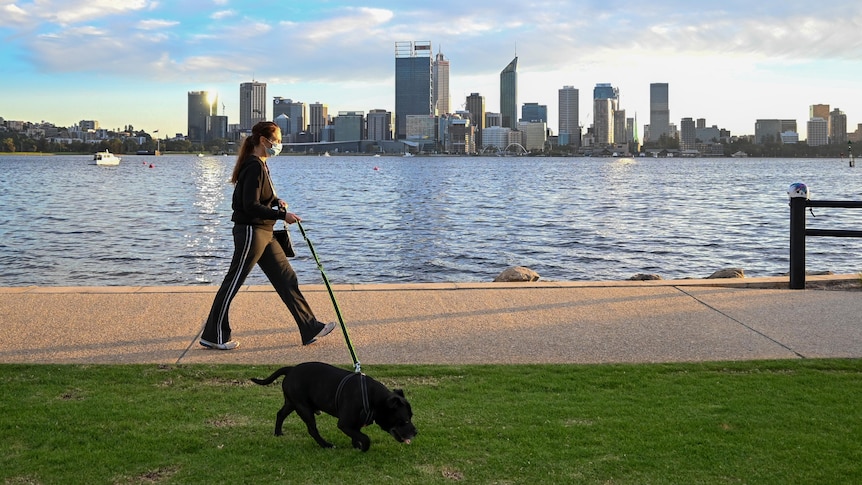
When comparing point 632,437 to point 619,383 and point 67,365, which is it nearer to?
point 619,383

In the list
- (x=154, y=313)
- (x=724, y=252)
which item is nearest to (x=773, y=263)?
(x=724, y=252)

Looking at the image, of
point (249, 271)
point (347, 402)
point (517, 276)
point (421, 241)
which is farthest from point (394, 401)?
point (421, 241)

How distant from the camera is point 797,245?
31.9 feet

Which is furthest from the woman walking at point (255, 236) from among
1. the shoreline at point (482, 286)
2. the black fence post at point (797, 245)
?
the black fence post at point (797, 245)

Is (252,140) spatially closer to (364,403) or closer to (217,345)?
(217,345)

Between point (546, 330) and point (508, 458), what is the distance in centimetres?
328

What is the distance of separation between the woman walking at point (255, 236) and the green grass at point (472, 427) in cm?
74

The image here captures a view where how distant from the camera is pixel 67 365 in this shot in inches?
244

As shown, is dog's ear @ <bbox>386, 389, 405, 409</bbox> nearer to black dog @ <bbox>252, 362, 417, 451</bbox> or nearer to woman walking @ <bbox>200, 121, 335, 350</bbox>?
black dog @ <bbox>252, 362, 417, 451</bbox>

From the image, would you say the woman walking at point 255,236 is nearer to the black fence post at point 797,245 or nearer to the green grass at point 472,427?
the green grass at point 472,427

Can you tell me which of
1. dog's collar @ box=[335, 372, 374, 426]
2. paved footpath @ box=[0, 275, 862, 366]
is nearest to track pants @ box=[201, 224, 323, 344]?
paved footpath @ box=[0, 275, 862, 366]

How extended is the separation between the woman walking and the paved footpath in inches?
6.9

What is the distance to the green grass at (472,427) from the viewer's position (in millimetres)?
4180

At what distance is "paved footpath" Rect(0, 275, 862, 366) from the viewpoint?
6.69 meters
